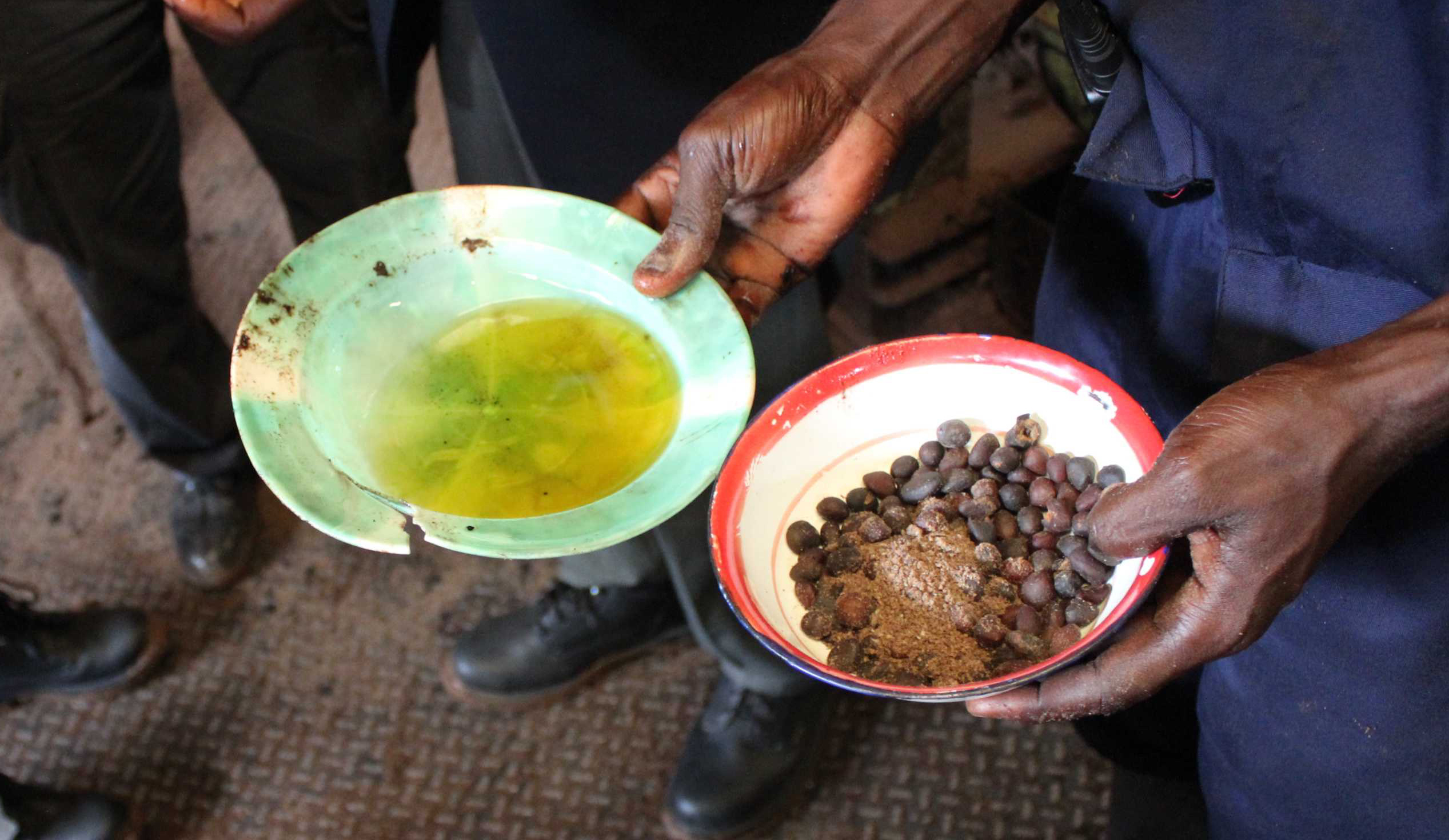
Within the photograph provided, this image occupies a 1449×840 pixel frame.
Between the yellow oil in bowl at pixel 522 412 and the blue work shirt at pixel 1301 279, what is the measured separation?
0.46m

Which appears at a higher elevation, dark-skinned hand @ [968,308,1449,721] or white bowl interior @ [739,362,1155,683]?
dark-skinned hand @ [968,308,1449,721]

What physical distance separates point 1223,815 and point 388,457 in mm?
954

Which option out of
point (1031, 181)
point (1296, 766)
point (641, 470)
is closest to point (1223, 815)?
point (1296, 766)

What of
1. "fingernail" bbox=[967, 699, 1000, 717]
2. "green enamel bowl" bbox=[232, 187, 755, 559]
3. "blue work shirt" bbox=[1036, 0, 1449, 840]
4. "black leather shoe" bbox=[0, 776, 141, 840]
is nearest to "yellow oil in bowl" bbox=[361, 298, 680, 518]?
"green enamel bowl" bbox=[232, 187, 755, 559]

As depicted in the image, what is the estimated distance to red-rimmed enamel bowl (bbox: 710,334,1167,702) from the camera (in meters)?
0.96

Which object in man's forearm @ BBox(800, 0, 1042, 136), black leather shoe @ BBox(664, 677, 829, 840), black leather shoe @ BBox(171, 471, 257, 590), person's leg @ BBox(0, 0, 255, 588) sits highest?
man's forearm @ BBox(800, 0, 1042, 136)

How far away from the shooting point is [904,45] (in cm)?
116

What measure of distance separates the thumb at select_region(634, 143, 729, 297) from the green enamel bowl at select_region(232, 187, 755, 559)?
1.2 inches

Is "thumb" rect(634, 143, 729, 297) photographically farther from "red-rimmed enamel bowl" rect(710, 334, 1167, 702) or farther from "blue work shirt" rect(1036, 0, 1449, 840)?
"blue work shirt" rect(1036, 0, 1449, 840)

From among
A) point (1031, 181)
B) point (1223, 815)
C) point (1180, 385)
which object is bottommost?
point (1223, 815)

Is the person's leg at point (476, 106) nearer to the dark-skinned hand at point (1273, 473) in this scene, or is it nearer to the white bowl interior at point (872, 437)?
the white bowl interior at point (872, 437)

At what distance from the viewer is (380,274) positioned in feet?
3.65

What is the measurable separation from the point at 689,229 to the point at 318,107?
0.94 meters

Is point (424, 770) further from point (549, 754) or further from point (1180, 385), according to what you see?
point (1180, 385)
